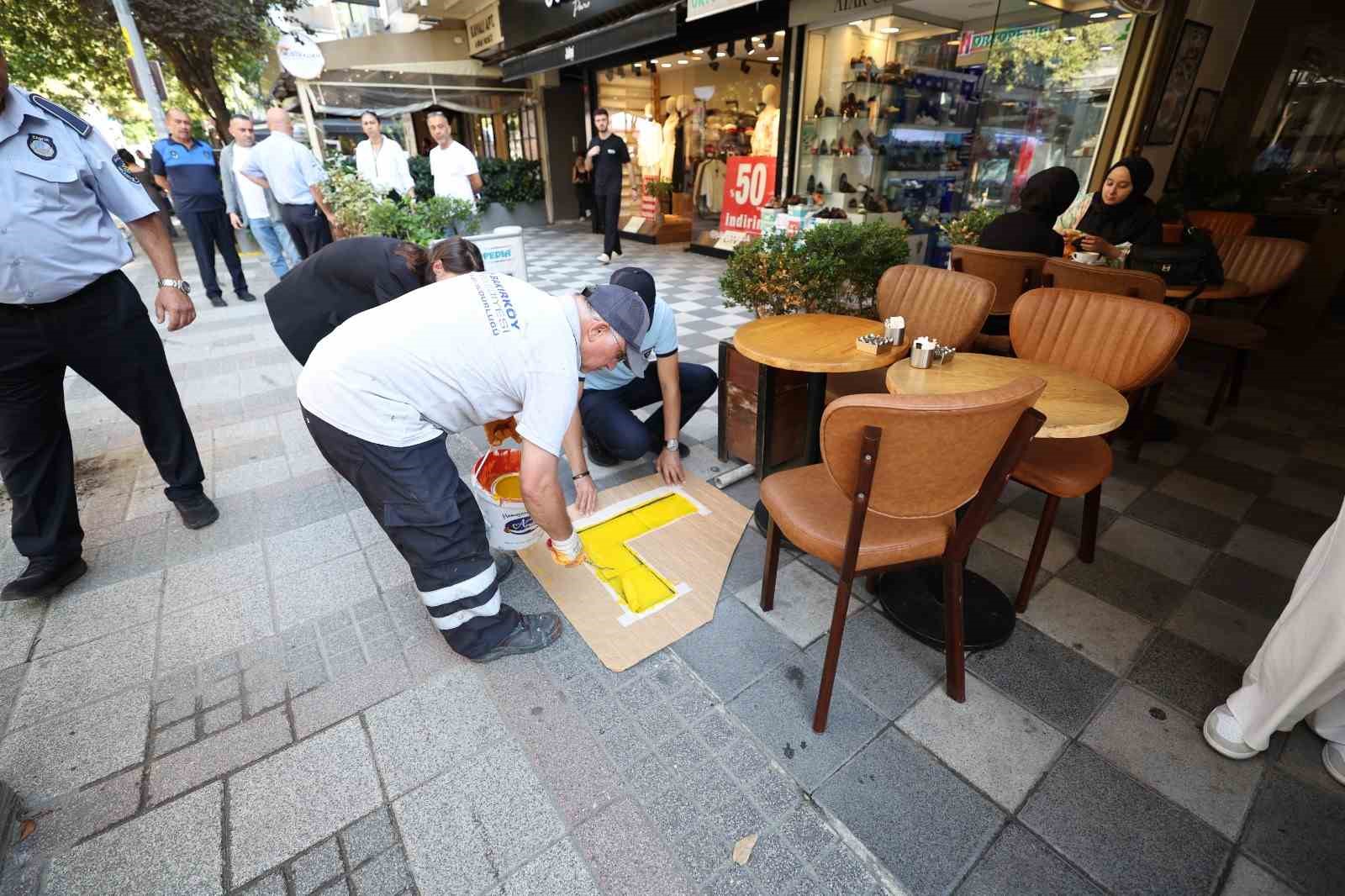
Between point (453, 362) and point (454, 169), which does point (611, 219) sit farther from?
point (453, 362)

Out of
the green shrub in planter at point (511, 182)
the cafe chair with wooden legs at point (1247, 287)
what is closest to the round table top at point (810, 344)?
the cafe chair with wooden legs at point (1247, 287)

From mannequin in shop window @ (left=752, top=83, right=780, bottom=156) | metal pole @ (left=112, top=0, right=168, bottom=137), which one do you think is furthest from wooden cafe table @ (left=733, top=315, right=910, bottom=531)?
metal pole @ (left=112, top=0, right=168, bottom=137)

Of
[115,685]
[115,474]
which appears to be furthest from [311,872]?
[115,474]

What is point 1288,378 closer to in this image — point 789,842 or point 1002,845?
point 1002,845

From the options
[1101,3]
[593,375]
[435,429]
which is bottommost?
[593,375]

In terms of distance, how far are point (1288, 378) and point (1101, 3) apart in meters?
3.83

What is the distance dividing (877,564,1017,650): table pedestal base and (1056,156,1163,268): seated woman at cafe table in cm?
278

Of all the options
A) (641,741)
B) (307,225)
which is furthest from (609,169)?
(641,741)

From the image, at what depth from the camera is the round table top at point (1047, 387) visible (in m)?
1.68

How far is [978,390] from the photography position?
6.07 ft

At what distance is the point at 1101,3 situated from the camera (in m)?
5.39

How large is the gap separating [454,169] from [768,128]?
430 cm

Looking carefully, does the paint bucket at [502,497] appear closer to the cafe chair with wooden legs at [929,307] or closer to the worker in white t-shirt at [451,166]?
the cafe chair with wooden legs at [929,307]

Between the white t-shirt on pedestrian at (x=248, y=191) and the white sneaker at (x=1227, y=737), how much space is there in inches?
313
